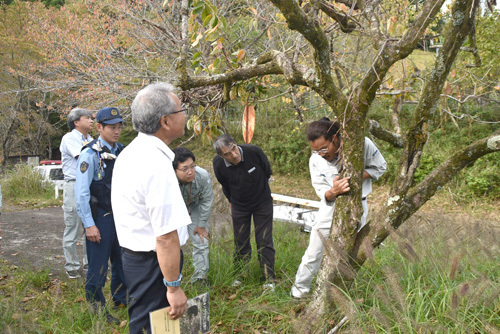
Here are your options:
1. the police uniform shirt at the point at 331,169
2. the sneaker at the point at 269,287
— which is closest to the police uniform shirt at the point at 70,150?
the sneaker at the point at 269,287

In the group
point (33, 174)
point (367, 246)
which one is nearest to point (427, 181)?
point (367, 246)

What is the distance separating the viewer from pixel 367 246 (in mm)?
3078

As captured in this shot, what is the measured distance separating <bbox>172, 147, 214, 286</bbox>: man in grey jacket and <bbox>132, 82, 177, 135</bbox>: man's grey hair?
194 cm

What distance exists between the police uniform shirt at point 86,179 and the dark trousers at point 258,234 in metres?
1.75

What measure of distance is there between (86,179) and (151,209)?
2.01 m

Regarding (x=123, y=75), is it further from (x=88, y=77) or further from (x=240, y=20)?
(x=240, y=20)

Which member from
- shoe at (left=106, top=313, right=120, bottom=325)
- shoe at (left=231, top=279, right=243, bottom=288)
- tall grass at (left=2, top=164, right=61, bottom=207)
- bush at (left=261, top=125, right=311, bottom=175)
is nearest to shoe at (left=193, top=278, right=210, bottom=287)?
shoe at (left=231, top=279, right=243, bottom=288)

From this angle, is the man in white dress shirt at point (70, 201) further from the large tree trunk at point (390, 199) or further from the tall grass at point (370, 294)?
the large tree trunk at point (390, 199)

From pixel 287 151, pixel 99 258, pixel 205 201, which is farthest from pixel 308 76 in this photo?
pixel 287 151

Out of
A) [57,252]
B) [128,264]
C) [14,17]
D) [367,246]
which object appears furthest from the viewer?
[14,17]

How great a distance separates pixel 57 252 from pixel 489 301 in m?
6.15

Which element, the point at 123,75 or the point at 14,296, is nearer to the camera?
the point at 14,296

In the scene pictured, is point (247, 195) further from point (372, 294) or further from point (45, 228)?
point (45, 228)

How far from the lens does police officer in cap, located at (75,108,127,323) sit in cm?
404
